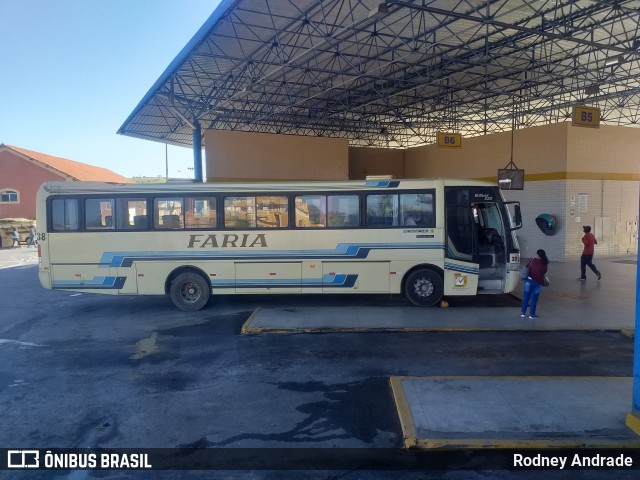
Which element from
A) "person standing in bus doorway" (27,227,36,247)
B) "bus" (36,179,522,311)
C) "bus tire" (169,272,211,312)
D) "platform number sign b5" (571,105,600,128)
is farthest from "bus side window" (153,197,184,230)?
"person standing in bus doorway" (27,227,36,247)

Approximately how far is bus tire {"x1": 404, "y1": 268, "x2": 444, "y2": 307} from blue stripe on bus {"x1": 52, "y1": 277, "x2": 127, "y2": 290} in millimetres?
6755

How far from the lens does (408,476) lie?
4.11 metres

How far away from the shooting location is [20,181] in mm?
34688

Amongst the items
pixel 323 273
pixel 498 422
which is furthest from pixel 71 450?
pixel 323 273

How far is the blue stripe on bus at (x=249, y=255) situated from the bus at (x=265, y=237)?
0.08ft

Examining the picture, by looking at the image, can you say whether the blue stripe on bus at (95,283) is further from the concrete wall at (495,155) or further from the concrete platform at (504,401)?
the concrete wall at (495,155)

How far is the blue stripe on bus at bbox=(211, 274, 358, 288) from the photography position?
10625mm

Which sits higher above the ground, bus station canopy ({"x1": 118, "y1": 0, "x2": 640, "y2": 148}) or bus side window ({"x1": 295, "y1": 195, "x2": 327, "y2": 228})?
bus station canopy ({"x1": 118, "y1": 0, "x2": 640, "y2": 148})

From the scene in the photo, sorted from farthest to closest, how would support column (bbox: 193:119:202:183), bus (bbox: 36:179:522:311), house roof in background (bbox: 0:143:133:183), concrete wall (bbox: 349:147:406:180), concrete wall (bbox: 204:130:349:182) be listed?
house roof in background (bbox: 0:143:133:183) < concrete wall (bbox: 349:147:406:180) < concrete wall (bbox: 204:130:349:182) < support column (bbox: 193:119:202:183) < bus (bbox: 36:179:522:311)

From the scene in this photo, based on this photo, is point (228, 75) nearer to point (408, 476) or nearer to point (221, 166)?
point (221, 166)

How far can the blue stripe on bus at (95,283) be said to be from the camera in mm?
10664

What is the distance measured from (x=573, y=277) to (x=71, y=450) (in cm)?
1494

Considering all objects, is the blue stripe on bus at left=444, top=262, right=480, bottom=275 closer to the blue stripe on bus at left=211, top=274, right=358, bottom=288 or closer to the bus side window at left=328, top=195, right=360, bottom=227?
the blue stripe on bus at left=211, top=274, right=358, bottom=288

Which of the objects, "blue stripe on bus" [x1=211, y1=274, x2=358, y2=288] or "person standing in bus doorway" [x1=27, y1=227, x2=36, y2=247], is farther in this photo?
"person standing in bus doorway" [x1=27, y1=227, x2=36, y2=247]
